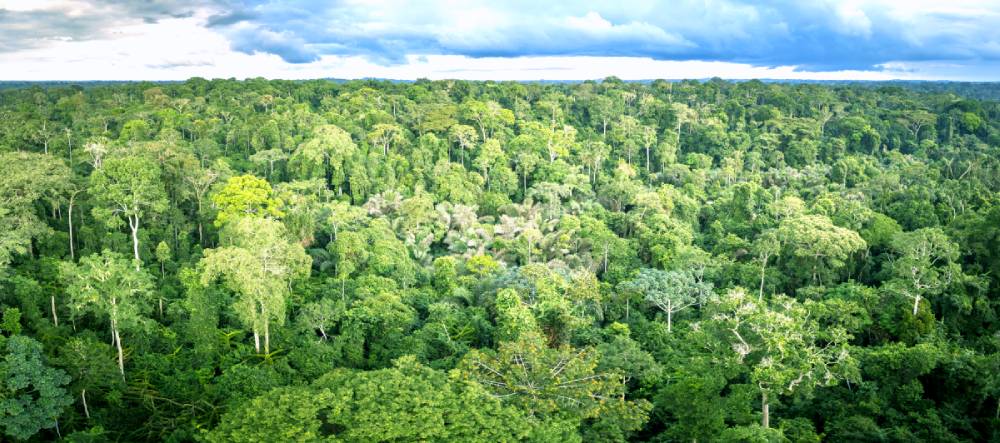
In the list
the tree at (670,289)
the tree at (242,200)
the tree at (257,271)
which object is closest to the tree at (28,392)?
the tree at (257,271)

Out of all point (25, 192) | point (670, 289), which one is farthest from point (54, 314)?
point (670, 289)

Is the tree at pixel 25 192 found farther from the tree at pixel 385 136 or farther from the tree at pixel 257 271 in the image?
the tree at pixel 385 136

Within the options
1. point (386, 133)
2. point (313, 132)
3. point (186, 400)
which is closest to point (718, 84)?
point (386, 133)

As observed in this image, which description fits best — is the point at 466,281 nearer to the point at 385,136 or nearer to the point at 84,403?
the point at 84,403

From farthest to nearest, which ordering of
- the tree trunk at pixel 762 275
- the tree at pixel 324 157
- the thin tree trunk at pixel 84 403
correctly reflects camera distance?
the tree at pixel 324 157, the tree trunk at pixel 762 275, the thin tree trunk at pixel 84 403

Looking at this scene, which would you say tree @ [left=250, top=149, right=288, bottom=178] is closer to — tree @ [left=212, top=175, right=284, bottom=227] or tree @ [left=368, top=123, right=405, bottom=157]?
tree @ [left=368, top=123, right=405, bottom=157]

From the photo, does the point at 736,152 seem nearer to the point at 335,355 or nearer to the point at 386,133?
the point at 386,133

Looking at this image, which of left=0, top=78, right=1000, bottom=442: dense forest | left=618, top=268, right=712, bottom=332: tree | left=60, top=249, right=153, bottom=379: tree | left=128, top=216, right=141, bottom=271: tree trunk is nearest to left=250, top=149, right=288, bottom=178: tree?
left=0, top=78, right=1000, bottom=442: dense forest
